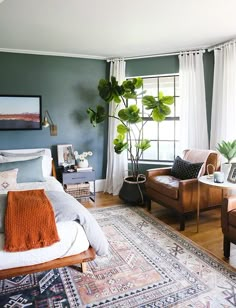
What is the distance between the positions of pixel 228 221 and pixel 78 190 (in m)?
2.46

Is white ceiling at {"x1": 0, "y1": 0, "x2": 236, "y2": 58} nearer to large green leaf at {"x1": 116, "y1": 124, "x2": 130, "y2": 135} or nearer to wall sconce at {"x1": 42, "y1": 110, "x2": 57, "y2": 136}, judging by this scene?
wall sconce at {"x1": 42, "y1": 110, "x2": 57, "y2": 136}

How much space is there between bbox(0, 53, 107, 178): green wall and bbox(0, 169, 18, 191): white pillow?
1281 millimetres

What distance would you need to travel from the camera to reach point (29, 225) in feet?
6.58

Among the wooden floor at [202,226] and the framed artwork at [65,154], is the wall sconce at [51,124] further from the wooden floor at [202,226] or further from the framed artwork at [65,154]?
the wooden floor at [202,226]

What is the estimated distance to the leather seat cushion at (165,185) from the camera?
3250 millimetres

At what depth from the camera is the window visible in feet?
14.9

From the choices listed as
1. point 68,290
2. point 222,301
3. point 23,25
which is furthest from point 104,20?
point 222,301

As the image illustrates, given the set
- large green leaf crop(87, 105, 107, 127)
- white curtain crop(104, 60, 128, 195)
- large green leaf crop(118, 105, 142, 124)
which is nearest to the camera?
large green leaf crop(118, 105, 142, 124)

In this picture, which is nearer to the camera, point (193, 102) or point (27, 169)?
point (27, 169)

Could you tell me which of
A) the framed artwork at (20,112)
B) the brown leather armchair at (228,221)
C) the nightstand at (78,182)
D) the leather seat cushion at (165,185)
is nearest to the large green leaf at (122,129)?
the nightstand at (78,182)

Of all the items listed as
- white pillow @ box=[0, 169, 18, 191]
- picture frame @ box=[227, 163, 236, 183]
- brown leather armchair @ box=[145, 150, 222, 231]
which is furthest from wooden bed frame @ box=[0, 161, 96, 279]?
picture frame @ box=[227, 163, 236, 183]

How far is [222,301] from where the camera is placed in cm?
189

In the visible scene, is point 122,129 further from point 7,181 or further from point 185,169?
point 7,181

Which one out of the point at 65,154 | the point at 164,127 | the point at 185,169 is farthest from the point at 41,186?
the point at 164,127
